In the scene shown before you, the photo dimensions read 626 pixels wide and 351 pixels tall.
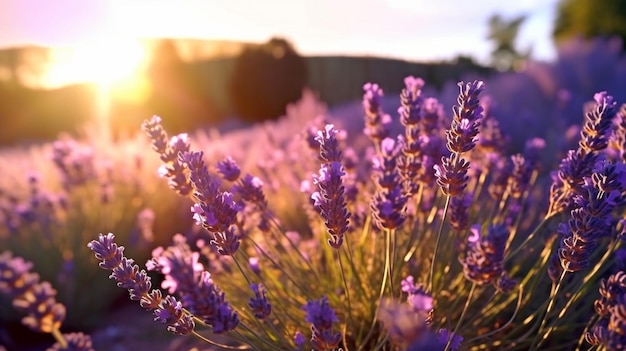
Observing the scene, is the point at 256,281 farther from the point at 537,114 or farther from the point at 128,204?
the point at 537,114

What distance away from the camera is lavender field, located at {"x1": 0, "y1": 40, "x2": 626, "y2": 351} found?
1180mm

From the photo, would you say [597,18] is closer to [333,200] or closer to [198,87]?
[198,87]

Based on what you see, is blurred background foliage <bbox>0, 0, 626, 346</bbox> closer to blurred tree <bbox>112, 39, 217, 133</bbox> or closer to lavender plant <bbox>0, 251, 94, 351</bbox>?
blurred tree <bbox>112, 39, 217, 133</bbox>

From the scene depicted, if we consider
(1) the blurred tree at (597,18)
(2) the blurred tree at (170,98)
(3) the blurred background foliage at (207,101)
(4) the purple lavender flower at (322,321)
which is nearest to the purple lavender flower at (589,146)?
(4) the purple lavender flower at (322,321)

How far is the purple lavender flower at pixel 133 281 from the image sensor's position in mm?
1219

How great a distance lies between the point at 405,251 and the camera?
5.70ft

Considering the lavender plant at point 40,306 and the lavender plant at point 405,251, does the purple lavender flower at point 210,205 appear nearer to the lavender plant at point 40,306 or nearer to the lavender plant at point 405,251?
the lavender plant at point 405,251

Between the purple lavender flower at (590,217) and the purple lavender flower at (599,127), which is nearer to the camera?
the purple lavender flower at (590,217)

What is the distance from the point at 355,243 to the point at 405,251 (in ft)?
1.29

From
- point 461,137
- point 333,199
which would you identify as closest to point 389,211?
point 333,199

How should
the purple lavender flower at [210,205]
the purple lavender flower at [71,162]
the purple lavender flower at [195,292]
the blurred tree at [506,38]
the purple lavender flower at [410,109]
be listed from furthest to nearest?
1. the blurred tree at [506,38]
2. the purple lavender flower at [71,162]
3. the purple lavender flower at [410,109]
4. the purple lavender flower at [210,205]
5. the purple lavender flower at [195,292]

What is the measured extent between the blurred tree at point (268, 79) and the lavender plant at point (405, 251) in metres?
16.4

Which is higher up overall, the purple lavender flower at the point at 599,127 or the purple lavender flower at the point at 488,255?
the purple lavender flower at the point at 599,127

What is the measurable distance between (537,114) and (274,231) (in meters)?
3.96
